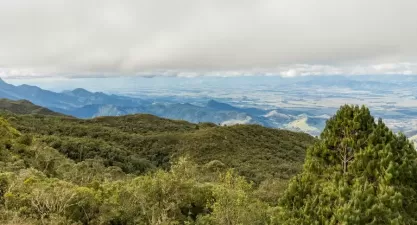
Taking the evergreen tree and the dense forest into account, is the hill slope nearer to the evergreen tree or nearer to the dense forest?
the dense forest

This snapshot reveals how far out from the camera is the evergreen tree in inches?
646

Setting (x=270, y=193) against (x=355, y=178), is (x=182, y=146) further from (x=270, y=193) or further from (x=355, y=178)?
(x=355, y=178)

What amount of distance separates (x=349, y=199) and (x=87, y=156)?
95.0 meters

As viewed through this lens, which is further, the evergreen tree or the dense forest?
the dense forest

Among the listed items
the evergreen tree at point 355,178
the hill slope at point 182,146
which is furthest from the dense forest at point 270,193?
the hill slope at point 182,146

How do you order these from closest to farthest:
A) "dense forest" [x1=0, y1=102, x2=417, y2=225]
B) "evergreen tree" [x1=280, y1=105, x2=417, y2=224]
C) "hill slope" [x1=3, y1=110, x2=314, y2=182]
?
"evergreen tree" [x1=280, y1=105, x2=417, y2=224], "dense forest" [x1=0, y1=102, x2=417, y2=225], "hill slope" [x1=3, y1=110, x2=314, y2=182]

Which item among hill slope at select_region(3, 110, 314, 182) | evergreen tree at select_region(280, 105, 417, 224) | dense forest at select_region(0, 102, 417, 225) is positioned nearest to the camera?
evergreen tree at select_region(280, 105, 417, 224)

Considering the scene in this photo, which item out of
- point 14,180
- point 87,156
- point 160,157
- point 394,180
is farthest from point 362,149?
point 160,157

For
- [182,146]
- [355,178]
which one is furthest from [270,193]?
[182,146]

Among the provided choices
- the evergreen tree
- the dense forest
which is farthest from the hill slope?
the evergreen tree

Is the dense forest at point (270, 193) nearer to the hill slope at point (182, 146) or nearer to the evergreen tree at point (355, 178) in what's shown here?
the evergreen tree at point (355, 178)

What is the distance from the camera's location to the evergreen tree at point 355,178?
53.8 feet

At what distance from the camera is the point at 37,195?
26578 millimetres

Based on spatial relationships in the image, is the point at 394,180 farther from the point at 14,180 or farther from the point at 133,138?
the point at 133,138
